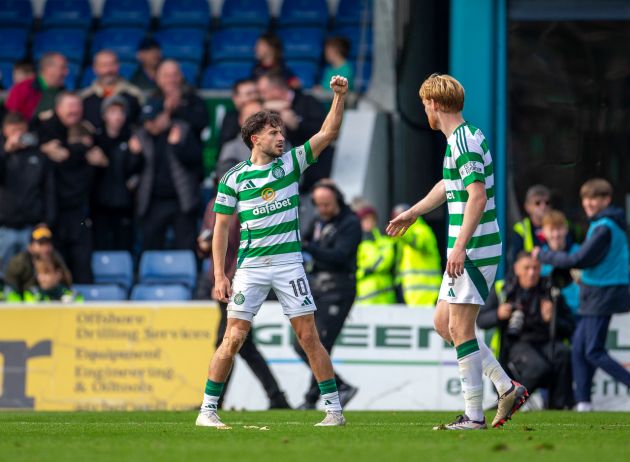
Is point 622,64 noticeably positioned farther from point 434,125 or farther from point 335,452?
point 335,452

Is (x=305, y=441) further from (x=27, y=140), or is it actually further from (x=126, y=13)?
(x=126, y=13)

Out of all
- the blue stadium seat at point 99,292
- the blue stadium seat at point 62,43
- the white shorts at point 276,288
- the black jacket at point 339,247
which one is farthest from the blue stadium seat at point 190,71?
the white shorts at point 276,288

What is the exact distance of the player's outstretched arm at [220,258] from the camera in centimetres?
923

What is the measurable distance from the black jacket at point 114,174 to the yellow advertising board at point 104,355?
2.88 meters

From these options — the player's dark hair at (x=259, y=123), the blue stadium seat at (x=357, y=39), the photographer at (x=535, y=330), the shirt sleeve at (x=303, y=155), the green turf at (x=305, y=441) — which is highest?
the blue stadium seat at (x=357, y=39)

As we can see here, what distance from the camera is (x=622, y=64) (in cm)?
1755

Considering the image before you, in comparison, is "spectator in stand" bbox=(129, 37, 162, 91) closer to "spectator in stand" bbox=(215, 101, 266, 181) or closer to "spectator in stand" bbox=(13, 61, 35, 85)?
"spectator in stand" bbox=(13, 61, 35, 85)

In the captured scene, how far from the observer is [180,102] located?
17.1 m

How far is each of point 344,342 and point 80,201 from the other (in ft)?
14.1

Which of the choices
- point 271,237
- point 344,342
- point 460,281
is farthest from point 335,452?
point 344,342

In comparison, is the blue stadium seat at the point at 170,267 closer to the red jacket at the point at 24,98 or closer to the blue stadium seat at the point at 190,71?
the red jacket at the point at 24,98

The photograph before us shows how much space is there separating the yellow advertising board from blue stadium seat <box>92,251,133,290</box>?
2.54 m

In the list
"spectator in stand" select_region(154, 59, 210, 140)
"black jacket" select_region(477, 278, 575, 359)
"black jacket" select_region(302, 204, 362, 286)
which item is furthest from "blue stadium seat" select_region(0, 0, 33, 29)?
"black jacket" select_region(477, 278, 575, 359)

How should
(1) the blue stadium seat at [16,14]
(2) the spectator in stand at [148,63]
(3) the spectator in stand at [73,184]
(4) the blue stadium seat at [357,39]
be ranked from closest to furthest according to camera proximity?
(3) the spectator in stand at [73,184]
(2) the spectator in stand at [148,63]
(4) the blue stadium seat at [357,39]
(1) the blue stadium seat at [16,14]
